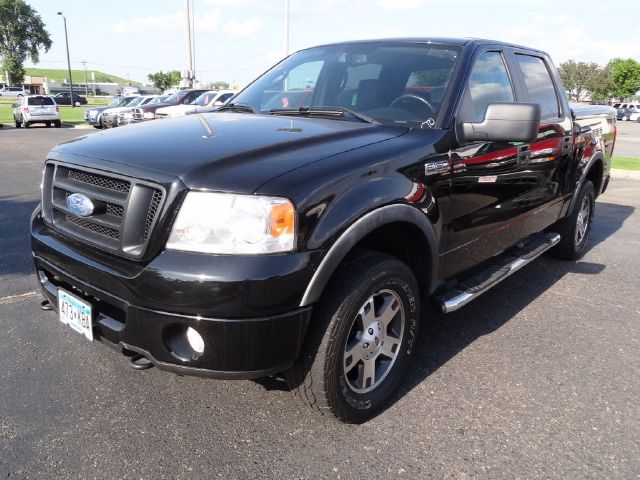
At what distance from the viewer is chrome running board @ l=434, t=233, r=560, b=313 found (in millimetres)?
2971

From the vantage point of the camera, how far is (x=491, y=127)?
285 cm

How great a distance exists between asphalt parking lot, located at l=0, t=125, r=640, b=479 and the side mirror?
1.33 metres

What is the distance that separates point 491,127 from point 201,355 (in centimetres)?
191

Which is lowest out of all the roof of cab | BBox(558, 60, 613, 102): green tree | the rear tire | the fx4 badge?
the rear tire

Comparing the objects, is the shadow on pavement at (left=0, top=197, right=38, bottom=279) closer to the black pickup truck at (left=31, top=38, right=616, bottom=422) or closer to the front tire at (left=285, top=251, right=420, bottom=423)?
the black pickup truck at (left=31, top=38, right=616, bottom=422)

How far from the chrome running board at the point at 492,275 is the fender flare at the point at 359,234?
0.37 meters

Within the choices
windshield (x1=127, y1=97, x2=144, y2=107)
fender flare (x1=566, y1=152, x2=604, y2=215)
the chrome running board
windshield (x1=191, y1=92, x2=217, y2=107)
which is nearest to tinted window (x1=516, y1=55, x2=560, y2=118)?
fender flare (x1=566, y1=152, x2=604, y2=215)

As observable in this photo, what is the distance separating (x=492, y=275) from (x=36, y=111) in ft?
87.5

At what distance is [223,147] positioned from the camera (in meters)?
2.38

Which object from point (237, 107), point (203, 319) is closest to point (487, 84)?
point (237, 107)

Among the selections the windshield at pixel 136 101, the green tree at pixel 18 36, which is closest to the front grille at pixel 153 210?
the windshield at pixel 136 101

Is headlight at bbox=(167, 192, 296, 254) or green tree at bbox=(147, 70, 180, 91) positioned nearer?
headlight at bbox=(167, 192, 296, 254)

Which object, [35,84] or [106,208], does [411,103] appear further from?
[35,84]

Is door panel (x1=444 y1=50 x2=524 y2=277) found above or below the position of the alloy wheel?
above
